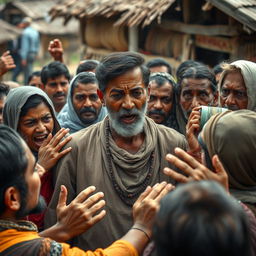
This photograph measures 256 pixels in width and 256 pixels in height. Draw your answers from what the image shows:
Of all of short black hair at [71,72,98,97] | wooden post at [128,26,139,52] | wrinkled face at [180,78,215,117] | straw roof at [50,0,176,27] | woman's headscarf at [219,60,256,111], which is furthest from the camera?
wooden post at [128,26,139,52]

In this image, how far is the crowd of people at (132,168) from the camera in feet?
5.35

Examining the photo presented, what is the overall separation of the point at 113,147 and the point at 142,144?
234 mm

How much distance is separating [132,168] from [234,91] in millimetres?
1171

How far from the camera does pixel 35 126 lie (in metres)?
3.81

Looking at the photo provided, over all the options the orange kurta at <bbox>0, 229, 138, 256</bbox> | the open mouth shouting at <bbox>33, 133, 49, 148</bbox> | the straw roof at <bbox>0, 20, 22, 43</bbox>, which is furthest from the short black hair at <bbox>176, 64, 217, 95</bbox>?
the straw roof at <bbox>0, 20, 22, 43</bbox>

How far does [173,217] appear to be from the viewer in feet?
5.26

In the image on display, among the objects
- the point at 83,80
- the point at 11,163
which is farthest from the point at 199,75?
the point at 11,163

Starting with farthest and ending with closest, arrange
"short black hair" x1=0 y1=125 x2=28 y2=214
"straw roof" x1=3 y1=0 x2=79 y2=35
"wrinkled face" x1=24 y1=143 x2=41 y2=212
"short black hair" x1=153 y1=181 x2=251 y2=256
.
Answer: "straw roof" x1=3 y1=0 x2=79 y2=35 → "wrinkled face" x1=24 y1=143 x2=41 y2=212 → "short black hair" x1=0 y1=125 x2=28 y2=214 → "short black hair" x1=153 y1=181 x2=251 y2=256

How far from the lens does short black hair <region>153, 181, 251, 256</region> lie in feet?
5.04

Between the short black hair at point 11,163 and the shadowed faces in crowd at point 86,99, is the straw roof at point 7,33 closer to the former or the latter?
the shadowed faces in crowd at point 86,99

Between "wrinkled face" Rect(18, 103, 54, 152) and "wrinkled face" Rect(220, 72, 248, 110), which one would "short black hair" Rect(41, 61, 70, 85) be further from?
"wrinkled face" Rect(220, 72, 248, 110)

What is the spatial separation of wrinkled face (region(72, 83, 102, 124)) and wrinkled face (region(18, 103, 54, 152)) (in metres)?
1.03

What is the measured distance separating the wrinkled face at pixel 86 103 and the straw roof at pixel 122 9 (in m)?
→ 3.69

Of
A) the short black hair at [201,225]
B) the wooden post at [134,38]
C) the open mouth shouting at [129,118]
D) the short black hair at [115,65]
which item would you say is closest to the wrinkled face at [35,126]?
the short black hair at [115,65]
